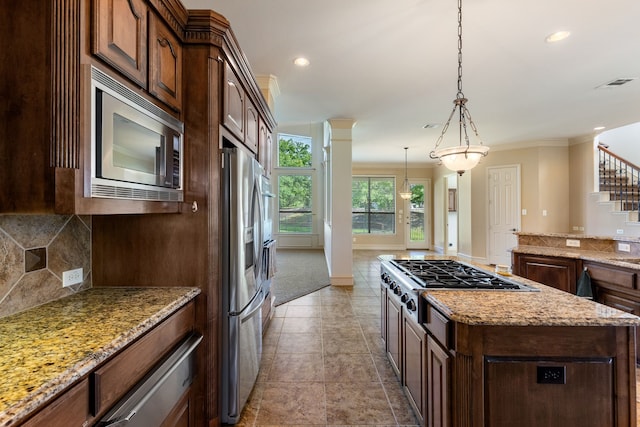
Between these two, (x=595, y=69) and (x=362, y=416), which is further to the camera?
(x=595, y=69)

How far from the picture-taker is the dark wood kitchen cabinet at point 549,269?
2.77 metres

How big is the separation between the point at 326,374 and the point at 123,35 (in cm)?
247

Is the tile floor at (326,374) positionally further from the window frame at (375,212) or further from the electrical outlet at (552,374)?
the window frame at (375,212)

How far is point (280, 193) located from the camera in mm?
9180

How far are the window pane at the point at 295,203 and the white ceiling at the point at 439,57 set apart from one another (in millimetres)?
4376

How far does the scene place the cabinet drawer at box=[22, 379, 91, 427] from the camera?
0.70 m

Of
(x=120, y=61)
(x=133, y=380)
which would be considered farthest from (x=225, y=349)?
(x=120, y=61)

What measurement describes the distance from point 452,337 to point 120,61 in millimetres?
1804

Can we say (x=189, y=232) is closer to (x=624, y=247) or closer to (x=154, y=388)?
(x=154, y=388)

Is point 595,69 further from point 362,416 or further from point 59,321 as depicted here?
point 59,321

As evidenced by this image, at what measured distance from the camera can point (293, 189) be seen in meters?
9.17

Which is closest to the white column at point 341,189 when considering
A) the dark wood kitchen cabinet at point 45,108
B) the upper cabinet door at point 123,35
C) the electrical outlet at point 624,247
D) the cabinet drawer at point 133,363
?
the electrical outlet at point 624,247

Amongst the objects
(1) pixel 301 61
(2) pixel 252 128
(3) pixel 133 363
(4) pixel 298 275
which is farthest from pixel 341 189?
(3) pixel 133 363

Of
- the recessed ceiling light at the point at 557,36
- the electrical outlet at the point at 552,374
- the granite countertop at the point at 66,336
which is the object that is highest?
the recessed ceiling light at the point at 557,36
